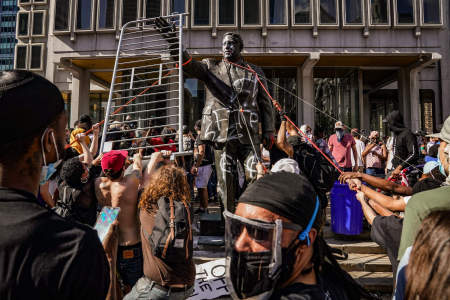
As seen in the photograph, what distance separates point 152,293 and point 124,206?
34.4 inches

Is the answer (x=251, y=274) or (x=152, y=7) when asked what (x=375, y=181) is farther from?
(x=152, y=7)

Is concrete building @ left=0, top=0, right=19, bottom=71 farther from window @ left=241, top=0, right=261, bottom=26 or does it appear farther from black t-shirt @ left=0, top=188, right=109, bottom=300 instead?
black t-shirt @ left=0, top=188, right=109, bottom=300

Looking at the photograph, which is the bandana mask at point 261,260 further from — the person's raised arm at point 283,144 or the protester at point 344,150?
the protester at point 344,150

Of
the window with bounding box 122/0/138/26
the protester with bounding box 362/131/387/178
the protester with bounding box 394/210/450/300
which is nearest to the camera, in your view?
the protester with bounding box 394/210/450/300

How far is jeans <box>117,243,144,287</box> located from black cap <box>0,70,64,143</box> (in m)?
2.05

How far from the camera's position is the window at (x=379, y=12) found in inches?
586

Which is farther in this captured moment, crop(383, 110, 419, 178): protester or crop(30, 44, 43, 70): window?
crop(30, 44, 43, 70): window

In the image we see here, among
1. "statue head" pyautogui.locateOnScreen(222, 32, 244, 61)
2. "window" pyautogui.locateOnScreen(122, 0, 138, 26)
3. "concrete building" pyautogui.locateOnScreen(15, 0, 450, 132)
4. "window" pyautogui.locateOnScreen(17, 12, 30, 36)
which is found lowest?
"statue head" pyautogui.locateOnScreen(222, 32, 244, 61)

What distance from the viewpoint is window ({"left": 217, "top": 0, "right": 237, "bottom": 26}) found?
15133 millimetres

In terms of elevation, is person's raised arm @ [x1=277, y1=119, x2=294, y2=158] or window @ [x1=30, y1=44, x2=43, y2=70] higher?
window @ [x1=30, y1=44, x2=43, y2=70]

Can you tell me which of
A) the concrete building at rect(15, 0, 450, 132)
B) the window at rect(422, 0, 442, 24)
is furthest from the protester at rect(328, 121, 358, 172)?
the window at rect(422, 0, 442, 24)

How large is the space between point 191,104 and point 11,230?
15.1 meters

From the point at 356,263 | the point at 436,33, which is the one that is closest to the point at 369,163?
the point at 356,263

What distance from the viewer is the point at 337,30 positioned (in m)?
14.9
